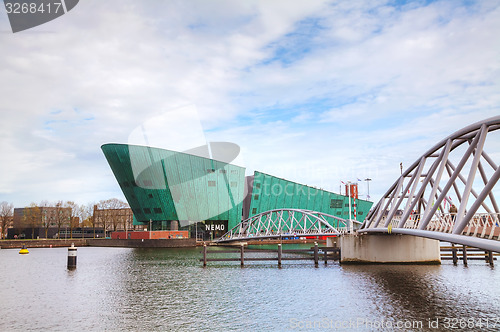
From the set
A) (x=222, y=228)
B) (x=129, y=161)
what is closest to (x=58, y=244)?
(x=129, y=161)

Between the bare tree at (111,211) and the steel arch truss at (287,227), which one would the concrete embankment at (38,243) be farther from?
the steel arch truss at (287,227)

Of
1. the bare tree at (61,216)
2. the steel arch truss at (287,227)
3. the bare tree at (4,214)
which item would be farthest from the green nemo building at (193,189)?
Answer: the bare tree at (4,214)

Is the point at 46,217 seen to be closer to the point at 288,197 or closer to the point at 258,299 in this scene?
the point at 288,197

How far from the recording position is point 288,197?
10619 cm

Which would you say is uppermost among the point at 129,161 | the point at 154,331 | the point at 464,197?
the point at 129,161

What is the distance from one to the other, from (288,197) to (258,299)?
267ft

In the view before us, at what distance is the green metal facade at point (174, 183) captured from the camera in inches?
3647

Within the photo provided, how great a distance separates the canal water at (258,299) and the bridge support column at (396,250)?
1389 mm

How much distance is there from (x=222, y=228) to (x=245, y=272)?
64731 millimetres

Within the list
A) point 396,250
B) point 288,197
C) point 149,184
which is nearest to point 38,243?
point 149,184

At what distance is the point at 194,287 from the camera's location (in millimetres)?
30094

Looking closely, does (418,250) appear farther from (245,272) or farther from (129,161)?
(129,161)

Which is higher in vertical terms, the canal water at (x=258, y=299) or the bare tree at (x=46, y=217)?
the bare tree at (x=46, y=217)

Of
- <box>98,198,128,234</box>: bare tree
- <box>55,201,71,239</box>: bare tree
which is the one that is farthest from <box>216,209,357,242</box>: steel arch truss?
<box>55,201,71,239</box>: bare tree
